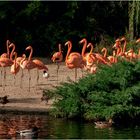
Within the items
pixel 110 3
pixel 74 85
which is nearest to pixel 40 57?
pixel 110 3

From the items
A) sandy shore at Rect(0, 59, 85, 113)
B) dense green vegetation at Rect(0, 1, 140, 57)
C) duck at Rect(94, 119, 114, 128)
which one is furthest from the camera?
dense green vegetation at Rect(0, 1, 140, 57)

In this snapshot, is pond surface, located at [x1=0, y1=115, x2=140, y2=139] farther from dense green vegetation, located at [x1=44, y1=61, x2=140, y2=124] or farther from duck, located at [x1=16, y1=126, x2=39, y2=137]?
dense green vegetation, located at [x1=44, y1=61, x2=140, y2=124]

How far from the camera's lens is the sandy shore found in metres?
16.0

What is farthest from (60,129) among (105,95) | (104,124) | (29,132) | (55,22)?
(55,22)

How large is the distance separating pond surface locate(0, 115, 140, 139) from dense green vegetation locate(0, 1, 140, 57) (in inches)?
479

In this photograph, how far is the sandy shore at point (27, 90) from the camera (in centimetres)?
1605

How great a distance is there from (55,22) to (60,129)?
14397 millimetres

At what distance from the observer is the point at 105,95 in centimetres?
1465

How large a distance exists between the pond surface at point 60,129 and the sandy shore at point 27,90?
811 millimetres

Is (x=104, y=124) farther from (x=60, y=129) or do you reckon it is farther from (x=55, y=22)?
(x=55, y=22)

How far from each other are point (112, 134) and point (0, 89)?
6.44 m

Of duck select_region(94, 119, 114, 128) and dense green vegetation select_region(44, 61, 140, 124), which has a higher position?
dense green vegetation select_region(44, 61, 140, 124)

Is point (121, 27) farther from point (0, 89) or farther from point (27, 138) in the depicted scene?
point (27, 138)

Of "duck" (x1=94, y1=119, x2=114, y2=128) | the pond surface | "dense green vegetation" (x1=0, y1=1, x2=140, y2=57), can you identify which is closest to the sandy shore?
the pond surface
